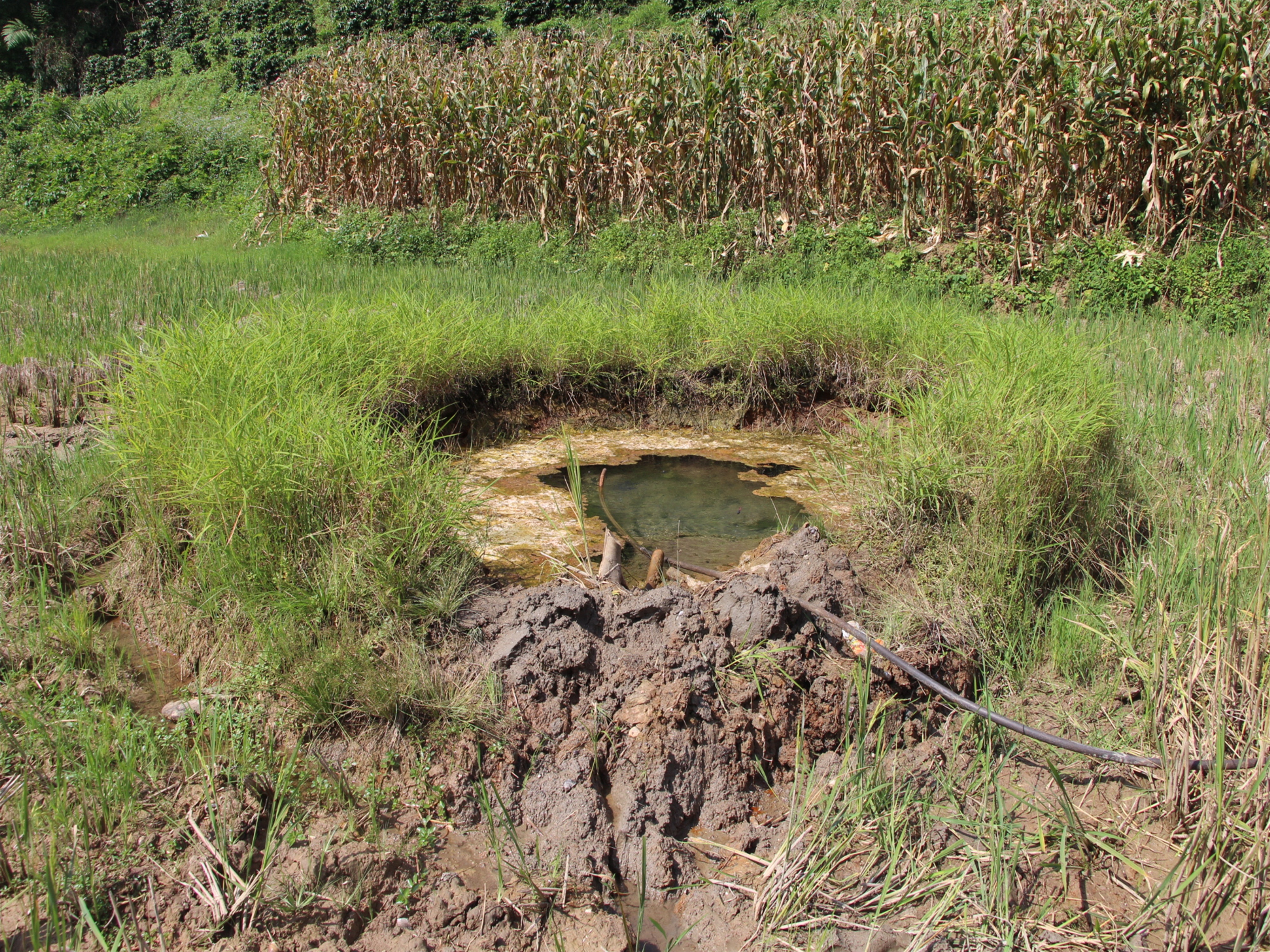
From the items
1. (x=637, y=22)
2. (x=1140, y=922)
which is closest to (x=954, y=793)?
(x=1140, y=922)

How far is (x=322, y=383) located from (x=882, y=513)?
2320 millimetres

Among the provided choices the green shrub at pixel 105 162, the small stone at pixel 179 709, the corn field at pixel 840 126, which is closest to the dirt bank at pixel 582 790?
the small stone at pixel 179 709

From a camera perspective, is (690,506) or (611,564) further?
(690,506)

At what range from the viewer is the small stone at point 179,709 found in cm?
229

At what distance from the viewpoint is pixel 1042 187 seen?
7.49m

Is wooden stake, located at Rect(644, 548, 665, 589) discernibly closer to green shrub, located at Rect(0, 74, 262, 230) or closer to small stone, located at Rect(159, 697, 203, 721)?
small stone, located at Rect(159, 697, 203, 721)

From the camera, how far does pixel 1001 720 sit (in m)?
2.15

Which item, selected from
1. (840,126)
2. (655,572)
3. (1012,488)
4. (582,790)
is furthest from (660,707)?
(840,126)

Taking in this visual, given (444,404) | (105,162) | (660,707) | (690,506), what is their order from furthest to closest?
(105,162) → (444,404) → (690,506) → (660,707)

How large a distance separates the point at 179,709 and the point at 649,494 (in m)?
2.17

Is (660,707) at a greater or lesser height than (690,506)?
greater

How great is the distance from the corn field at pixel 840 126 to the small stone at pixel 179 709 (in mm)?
7286

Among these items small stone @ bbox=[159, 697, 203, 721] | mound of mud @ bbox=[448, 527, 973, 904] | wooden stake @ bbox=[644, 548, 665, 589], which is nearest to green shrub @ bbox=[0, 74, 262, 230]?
wooden stake @ bbox=[644, 548, 665, 589]

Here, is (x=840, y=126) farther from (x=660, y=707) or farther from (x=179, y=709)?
(x=179, y=709)
